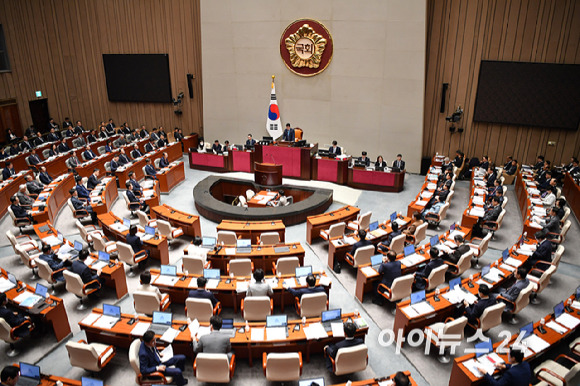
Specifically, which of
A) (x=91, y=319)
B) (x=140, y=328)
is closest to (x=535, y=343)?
(x=140, y=328)

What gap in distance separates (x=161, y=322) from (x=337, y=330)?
293 cm

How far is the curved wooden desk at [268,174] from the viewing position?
14.2 metres

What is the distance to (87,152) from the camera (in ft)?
53.3

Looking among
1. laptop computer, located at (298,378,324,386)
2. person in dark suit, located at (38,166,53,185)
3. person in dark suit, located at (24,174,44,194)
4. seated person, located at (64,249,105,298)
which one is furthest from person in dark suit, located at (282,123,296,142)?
laptop computer, located at (298,378,324,386)

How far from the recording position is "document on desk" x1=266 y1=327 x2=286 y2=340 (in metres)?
6.28

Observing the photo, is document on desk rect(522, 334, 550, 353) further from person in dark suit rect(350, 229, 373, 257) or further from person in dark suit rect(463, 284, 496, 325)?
person in dark suit rect(350, 229, 373, 257)

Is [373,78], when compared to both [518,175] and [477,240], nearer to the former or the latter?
[518,175]

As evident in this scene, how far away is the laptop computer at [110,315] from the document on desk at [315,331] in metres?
3.23

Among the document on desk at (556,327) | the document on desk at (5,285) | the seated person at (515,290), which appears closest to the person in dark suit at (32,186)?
the document on desk at (5,285)

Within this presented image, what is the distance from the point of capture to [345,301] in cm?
841

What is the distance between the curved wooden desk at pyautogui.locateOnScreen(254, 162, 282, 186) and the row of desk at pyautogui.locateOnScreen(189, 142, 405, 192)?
1366 millimetres

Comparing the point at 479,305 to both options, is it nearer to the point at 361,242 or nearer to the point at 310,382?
the point at 361,242

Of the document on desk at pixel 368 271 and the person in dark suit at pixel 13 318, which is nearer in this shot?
the person in dark suit at pixel 13 318

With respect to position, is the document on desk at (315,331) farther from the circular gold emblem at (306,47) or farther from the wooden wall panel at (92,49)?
the wooden wall panel at (92,49)
